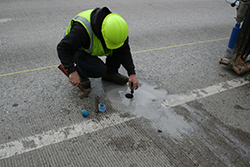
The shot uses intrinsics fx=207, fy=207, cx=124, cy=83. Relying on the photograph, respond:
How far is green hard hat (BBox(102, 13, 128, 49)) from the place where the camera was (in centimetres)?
225

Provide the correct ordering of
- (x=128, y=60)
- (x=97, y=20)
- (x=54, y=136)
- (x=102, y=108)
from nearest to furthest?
(x=54, y=136) < (x=97, y=20) < (x=102, y=108) < (x=128, y=60)

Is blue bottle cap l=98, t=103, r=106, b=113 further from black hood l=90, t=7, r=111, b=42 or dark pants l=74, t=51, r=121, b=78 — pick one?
black hood l=90, t=7, r=111, b=42

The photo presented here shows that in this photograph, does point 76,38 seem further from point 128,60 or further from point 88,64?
point 128,60

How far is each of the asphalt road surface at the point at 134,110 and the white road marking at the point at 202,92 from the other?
15 millimetres

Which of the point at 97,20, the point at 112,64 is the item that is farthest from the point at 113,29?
the point at 112,64

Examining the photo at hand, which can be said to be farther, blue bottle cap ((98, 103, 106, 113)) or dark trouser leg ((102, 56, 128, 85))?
dark trouser leg ((102, 56, 128, 85))

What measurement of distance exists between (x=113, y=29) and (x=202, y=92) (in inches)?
67.0

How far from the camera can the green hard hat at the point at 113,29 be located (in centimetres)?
225

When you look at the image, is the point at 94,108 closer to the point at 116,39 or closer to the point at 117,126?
the point at 117,126

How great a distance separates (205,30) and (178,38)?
3.74 feet

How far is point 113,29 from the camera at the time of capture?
2.24 m

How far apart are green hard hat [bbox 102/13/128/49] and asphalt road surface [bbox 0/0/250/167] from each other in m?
0.89

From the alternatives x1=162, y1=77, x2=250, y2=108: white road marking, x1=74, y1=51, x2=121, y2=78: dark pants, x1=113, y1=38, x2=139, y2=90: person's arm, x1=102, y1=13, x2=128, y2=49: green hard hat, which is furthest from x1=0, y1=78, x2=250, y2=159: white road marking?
x1=102, y1=13, x2=128, y2=49: green hard hat

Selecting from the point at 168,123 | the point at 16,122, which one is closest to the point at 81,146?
the point at 16,122
